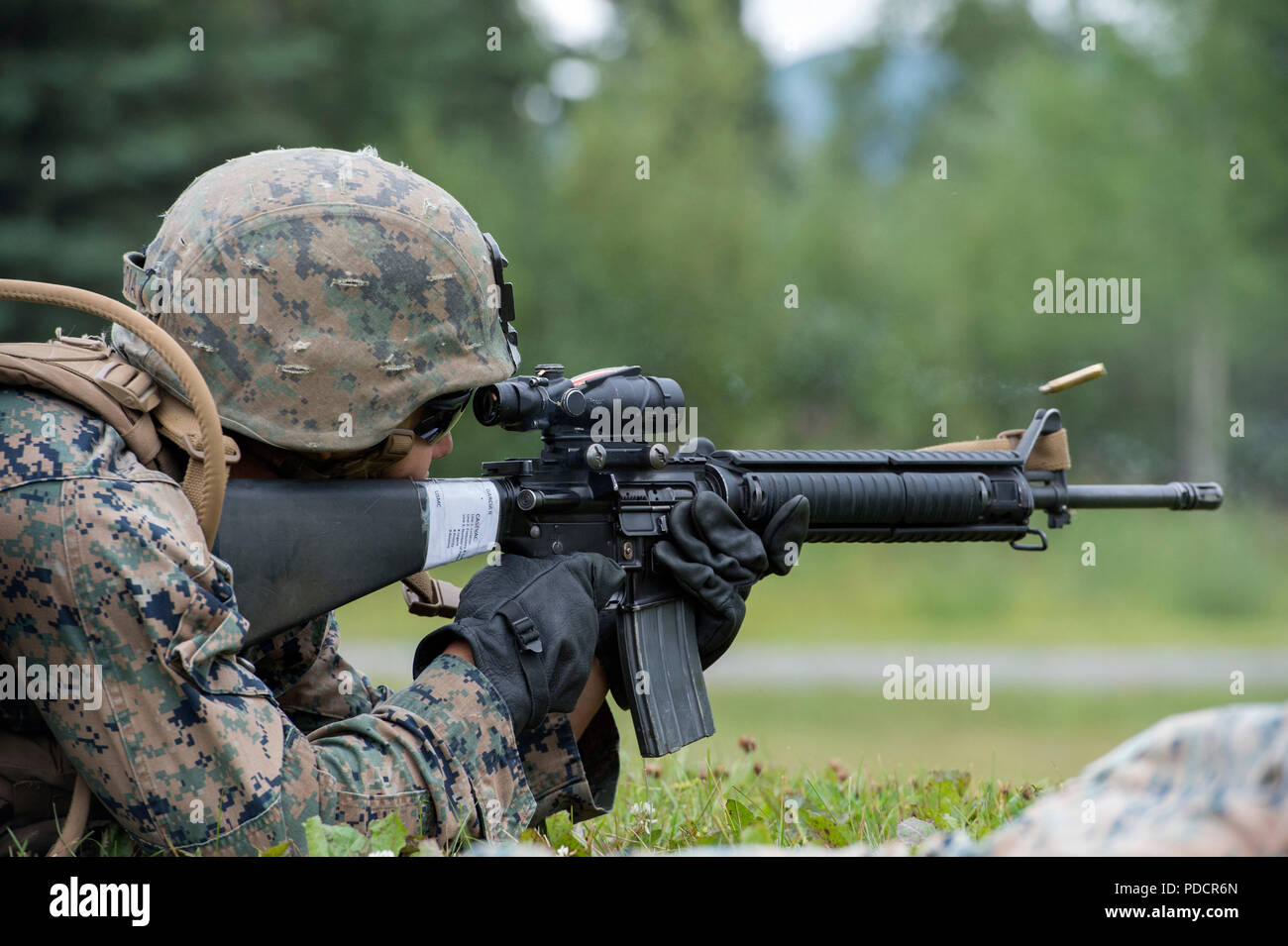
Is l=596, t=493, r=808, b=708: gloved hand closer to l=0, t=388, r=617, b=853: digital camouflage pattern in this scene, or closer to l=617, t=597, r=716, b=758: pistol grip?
l=617, t=597, r=716, b=758: pistol grip

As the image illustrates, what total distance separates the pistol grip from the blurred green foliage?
8.60 meters

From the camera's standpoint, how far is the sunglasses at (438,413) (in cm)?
310

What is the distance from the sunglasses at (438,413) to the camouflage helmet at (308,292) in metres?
0.07

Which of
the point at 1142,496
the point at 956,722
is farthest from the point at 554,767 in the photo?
the point at 956,722

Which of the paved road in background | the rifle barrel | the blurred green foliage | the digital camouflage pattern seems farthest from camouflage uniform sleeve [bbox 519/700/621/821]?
the blurred green foliage

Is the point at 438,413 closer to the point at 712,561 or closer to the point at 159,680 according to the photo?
the point at 712,561

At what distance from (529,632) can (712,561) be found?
77 centimetres

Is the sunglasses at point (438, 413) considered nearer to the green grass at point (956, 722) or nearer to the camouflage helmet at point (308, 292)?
the camouflage helmet at point (308, 292)

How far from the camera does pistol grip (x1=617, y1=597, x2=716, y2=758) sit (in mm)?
3328

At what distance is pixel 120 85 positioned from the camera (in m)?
13.9

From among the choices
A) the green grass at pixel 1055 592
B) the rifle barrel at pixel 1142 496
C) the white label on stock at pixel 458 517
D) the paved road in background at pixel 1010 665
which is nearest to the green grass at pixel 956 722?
the paved road in background at pixel 1010 665
